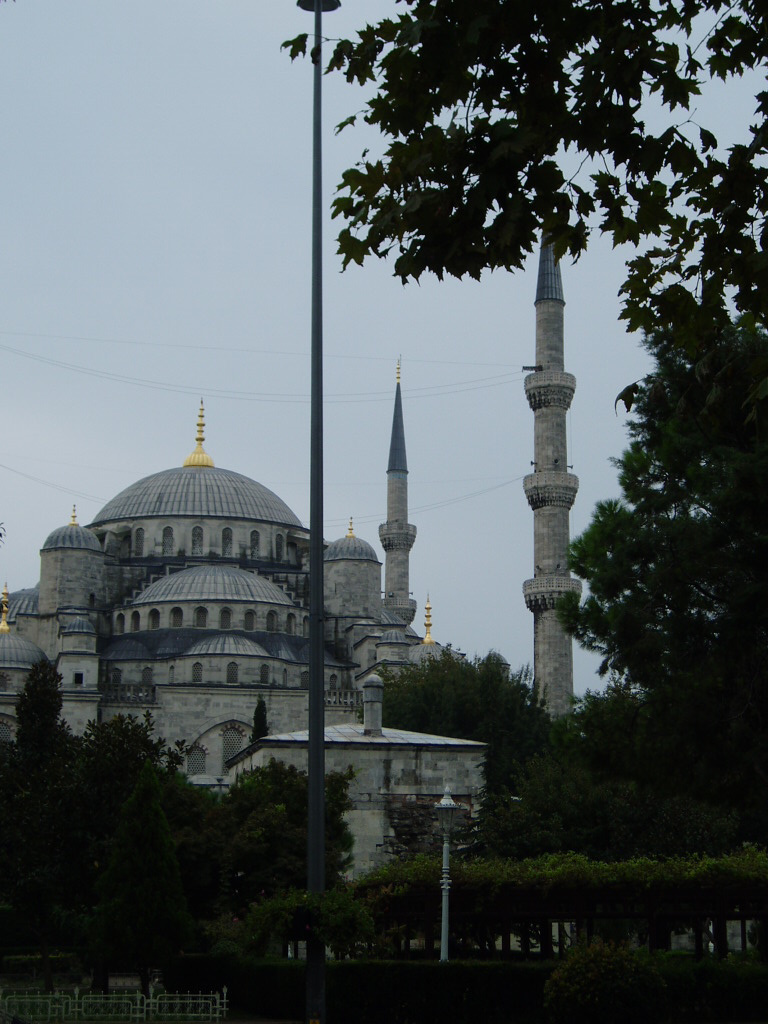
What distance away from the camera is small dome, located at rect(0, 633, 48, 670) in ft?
186

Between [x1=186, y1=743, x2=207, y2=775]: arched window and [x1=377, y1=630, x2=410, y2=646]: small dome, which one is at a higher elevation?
[x1=377, y1=630, x2=410, y2=646]: small dome

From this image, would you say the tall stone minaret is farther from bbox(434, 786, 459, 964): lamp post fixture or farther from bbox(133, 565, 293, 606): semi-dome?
bbox(434, 786, 459, 964): lamp post fixture

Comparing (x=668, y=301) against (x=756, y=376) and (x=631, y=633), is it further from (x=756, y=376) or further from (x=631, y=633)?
(x=631, y=633)

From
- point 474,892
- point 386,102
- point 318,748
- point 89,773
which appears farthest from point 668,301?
point 89,773

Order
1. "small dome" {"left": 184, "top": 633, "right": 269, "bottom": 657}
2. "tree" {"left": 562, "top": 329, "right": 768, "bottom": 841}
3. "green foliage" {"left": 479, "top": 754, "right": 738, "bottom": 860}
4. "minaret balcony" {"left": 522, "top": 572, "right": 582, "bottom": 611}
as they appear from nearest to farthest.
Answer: "tree" {"left": 562, "top": 329, "right": 768, "bottom": 841}, "green foliage" {"left": 479, "top": 754, "right": 738, "bottom": 860}, "minaret balcony" {"left": 522, "top": 572, "right": 582, "bottom": 611}, "small dome" {"left": 184, "top": 633, "right": 269, "bottom": 657}

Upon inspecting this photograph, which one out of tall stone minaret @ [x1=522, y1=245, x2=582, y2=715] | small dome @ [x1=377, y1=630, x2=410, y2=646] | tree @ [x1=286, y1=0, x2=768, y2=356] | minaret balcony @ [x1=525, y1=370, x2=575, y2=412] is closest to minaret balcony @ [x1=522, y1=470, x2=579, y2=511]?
tall stone minaret @ [x1=522, y1=245, x2=582, y2=715]

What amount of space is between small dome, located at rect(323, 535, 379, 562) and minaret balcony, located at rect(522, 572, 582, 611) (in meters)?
12.3

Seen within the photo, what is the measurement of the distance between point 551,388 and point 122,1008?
36235 millimetres

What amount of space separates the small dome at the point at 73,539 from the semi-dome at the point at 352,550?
402 inches

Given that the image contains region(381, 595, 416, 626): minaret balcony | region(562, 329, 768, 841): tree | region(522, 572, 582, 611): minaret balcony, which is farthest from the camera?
region(381, 595, 416, 626): minaret balcony

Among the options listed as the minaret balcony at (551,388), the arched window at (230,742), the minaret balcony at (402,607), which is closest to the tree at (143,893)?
the minaret balcony at (551,388)

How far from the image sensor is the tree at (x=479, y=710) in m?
47.0

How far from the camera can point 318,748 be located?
11.7 m

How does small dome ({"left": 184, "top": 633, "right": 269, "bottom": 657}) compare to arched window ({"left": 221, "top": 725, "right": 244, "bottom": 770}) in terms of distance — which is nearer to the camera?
arched window ({"left": 221, "top": 725, "right": 244, "bottom": 770})
